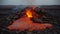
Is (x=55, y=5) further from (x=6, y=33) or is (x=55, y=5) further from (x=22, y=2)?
(x=6, y=33)

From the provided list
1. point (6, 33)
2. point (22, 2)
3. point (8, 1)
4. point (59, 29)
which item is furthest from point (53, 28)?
point (8, 1)

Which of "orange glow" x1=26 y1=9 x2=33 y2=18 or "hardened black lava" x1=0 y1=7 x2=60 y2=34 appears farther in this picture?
"orange glow" x1=26 y1=9 x2=33 y2=18

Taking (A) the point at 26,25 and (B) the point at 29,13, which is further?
(B) the point at 29,13

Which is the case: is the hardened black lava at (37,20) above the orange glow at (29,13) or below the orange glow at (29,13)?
below

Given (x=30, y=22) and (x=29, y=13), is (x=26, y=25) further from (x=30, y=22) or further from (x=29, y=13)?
(x=29, y=13)

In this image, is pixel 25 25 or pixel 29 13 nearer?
pixel 25 25

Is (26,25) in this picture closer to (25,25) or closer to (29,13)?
(25,25)

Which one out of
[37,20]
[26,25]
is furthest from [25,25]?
[37,20]

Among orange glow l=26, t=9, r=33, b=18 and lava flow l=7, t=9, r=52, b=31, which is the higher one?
orange glow l=26, t=9, r=33, b=18

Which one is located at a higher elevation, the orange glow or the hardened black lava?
the orange glow
